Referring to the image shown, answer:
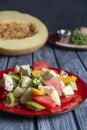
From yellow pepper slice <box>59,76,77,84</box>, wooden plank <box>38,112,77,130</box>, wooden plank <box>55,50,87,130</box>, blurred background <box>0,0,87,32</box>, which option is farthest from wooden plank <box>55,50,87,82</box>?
blurred background <box>0,0,87,32</box>

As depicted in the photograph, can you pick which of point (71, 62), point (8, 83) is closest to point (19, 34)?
point (71, 62)

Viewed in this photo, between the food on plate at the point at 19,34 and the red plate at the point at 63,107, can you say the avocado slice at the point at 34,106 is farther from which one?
the food on plate at the point at 19,34

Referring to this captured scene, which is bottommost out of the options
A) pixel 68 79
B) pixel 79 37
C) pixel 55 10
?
pixel 55 10

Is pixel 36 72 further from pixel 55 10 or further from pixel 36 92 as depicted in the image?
pixel 55 10

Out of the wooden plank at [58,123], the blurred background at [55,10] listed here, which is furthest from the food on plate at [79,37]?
the wooden plank at [58,123]

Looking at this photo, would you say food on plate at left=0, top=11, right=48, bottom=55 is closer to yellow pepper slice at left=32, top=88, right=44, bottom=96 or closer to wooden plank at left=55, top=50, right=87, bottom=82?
wooden plank at left=55, top=50, right=87, bottom=82
